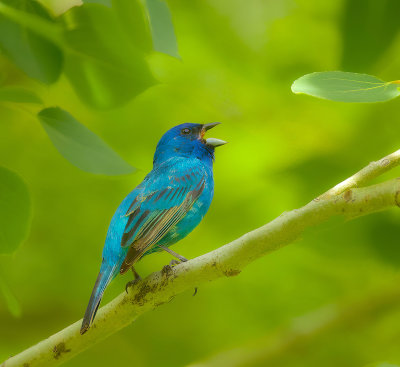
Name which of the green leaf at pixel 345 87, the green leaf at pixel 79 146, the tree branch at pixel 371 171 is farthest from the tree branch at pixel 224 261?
the green leaf at pixel 79 146

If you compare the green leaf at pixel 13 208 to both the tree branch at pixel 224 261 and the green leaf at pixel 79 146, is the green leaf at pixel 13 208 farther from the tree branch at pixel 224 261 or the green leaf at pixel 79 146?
the tree branch at pixel 224 261

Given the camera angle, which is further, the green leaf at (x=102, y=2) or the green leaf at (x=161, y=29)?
the green leaf at (x=102, y=2)

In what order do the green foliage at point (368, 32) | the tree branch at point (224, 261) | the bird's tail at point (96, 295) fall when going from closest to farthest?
the tree branch at point (224, 261) < the bird's tail at point (96, 295) < the green foliage at point (368, 32)

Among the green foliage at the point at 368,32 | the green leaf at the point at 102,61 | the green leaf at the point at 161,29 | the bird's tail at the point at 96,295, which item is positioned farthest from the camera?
the green foliage at the point at 368,32

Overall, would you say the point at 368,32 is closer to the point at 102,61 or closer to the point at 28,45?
the point at 102,61

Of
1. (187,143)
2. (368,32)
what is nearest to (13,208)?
(187,143)

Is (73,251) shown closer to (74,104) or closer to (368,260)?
(74,104)

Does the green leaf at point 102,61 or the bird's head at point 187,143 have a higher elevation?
the bird's head at point 187,143

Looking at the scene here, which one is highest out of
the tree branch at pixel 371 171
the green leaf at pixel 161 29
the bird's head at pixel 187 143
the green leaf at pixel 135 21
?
the bird's head at pixel 187 143

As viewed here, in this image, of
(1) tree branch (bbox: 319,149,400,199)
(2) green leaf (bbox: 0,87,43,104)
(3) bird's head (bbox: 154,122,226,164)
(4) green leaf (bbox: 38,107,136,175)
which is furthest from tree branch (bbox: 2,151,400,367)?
(3) bird's head (bbox: 154,122,226,164)
